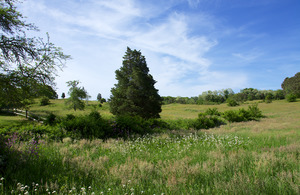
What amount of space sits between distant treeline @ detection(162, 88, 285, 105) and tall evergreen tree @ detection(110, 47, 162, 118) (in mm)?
68602

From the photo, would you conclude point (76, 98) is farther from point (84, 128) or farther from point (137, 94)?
point (84, 128)

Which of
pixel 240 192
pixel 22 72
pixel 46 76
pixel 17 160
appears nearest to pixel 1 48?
pixel 22 72

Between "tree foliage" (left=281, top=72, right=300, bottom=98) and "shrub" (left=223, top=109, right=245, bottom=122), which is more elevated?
"tree foliage" (left=281, top=72, right=300, bottom=98)

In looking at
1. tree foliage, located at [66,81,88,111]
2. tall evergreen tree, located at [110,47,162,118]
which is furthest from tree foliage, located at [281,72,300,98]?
tree foliage, located at [66,81,88,111]

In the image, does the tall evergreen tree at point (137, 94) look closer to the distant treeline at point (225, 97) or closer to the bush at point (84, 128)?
→ the bush at point (84, 128)

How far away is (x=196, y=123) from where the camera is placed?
17.2 metres

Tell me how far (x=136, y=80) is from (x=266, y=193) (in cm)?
1872

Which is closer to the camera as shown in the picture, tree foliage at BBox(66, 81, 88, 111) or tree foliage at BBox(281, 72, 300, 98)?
tree foliage at BBox(66, 81, 88, 111)

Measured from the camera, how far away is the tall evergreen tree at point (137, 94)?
2031 centimetres

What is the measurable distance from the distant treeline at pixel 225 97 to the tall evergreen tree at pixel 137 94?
225ft

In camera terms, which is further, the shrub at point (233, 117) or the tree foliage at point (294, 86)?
the tree foliage at point (294, 86)

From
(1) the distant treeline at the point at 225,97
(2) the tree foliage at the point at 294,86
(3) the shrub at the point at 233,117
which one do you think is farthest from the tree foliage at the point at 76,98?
(2) the tree foliage at the point at 294,86

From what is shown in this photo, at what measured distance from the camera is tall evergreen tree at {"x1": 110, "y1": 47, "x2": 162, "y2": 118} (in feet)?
66.6

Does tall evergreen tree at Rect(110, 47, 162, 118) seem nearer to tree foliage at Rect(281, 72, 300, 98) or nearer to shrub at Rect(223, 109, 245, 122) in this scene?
shrub at Rect(223, 109, 245, 122)
